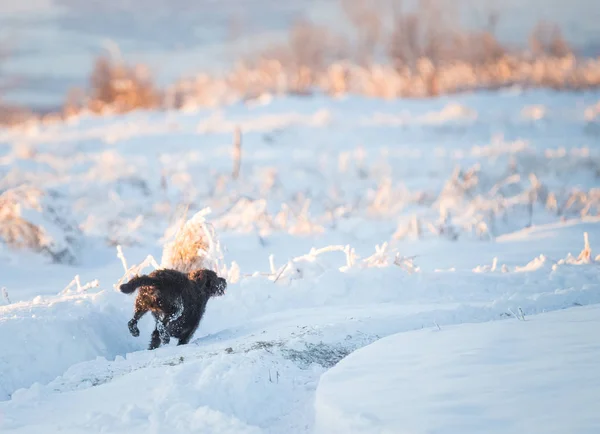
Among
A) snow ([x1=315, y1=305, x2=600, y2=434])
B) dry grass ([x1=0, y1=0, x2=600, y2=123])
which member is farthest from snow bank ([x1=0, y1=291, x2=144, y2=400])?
dry grass ([x1=0, y1=0, x2=600, y2=123])

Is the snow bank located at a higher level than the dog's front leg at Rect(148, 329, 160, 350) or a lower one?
higher

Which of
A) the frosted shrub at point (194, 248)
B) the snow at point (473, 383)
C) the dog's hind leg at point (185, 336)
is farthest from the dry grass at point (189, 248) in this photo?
the snow at point (473, 383)

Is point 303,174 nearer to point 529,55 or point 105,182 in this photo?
point 105,182

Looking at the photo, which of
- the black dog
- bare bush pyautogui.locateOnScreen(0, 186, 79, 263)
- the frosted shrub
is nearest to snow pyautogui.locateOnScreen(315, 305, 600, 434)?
the black dog

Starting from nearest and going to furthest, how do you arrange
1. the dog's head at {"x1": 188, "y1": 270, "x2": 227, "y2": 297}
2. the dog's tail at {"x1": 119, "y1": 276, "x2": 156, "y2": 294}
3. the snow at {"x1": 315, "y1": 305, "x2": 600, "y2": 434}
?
the snow at {"x1": 315, "y1": 305, "x2": 600, "y2": 434}, the dog's tail at {"x1": 119, "y1": 276, "x2": 156, "y2": 294}, the dog's head at {"x1": 188, "y1": 270, "x2": 227, "y2": 297}

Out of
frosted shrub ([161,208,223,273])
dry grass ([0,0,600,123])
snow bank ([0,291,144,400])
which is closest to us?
snow bank ([0,291,144,400])

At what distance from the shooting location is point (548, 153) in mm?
20000

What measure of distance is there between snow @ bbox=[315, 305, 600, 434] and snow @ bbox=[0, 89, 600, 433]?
28mm

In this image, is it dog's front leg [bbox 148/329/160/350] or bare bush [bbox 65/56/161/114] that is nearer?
dog's front leg [bbox 148/329/160/350]

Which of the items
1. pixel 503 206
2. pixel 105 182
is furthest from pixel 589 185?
pixel 105 182

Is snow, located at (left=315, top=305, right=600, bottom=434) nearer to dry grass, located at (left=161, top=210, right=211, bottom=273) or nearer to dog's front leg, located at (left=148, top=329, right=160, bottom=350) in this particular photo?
dog's front leg, located at (left=148, top=329, right=160, bottom=350)

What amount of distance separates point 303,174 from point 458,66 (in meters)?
16.7

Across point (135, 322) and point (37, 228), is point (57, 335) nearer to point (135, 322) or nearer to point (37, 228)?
point (135, 322)

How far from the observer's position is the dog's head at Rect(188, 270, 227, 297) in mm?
6449
